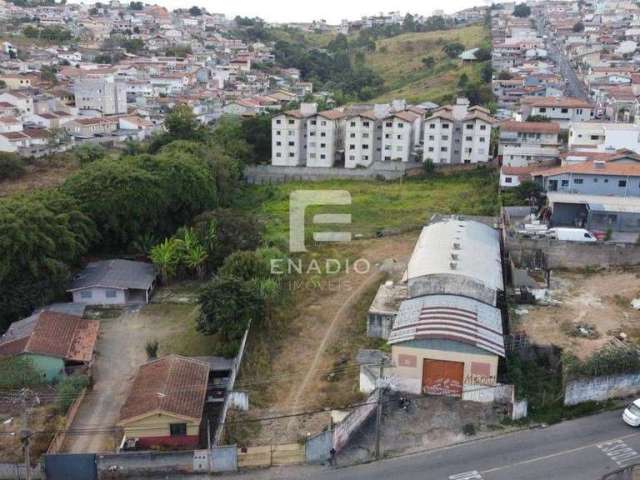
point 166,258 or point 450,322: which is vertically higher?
point 450,322

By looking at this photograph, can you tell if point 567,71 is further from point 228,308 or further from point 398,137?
point 228,308

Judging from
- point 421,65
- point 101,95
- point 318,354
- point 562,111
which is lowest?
point 318,354

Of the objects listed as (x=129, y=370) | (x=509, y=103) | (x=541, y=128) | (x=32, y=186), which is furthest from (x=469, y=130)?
(x=129, y=370)

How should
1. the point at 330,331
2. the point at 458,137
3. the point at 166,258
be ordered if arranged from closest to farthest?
the point at 330,331 → the point at 166,258 → the point at 458,137

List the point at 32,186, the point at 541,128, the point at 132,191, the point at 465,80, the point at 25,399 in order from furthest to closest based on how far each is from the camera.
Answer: the point at 465,80 → the point at 541,128 → the point at 32,186 → the point at 132,191 → the point at 25,399

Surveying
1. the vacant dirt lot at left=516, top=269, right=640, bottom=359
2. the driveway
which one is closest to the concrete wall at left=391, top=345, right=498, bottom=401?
the vacant dirt lot at left=516, top=269, right=640, bottom=359

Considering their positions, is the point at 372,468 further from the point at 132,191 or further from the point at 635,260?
the point at 132,191

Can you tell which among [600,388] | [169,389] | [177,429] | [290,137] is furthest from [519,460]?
[290,137]
